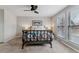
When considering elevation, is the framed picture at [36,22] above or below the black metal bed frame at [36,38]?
above

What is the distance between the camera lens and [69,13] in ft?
16.4

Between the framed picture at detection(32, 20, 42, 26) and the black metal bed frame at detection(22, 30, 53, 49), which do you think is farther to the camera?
the framed picture at detection(32, 20, 42, 26)

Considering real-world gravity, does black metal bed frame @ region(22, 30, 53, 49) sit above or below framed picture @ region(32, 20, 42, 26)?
below

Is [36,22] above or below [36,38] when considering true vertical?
above

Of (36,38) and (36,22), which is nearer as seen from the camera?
(36,38)

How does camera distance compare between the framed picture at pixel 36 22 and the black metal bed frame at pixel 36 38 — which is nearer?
the black metal bed frame at pixel 36 38

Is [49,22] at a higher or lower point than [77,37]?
higher
